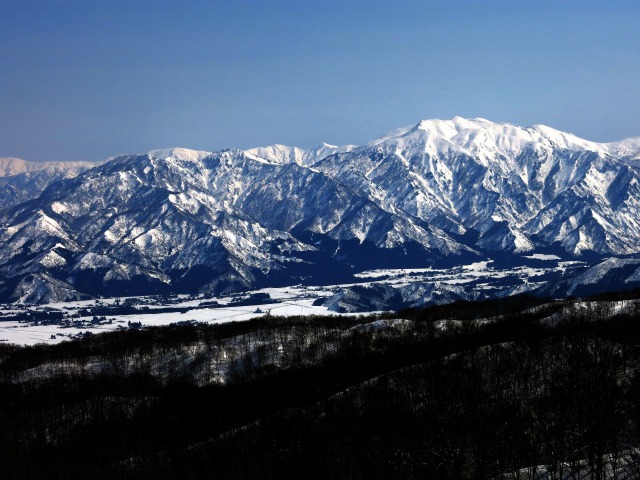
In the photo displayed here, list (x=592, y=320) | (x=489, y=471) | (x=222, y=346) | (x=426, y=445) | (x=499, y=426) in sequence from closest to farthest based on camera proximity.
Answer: (x=489, y=471) < (x=426, y=445) < (x=499, y=426) < (x=592, y=320) < (x=222, y=346)

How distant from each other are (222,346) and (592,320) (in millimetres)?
75621

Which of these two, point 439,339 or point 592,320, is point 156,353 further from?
point 592,320

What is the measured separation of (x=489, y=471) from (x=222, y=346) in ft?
367

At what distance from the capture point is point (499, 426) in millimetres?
74000

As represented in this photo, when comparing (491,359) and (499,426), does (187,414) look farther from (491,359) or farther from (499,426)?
(499,426)

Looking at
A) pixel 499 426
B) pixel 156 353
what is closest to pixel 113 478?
pixel 499 426

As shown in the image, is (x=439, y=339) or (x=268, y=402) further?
(x=439, y=339)

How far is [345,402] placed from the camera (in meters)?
106

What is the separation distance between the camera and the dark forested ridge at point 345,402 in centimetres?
6162

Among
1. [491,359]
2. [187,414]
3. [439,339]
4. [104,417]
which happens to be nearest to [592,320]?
[439,339]

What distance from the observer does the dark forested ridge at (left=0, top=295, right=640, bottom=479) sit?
202 feet

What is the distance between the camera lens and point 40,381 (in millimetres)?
159125

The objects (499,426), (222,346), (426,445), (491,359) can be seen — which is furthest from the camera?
(222,346)

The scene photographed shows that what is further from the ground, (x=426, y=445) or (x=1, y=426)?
(x=426, y=445)
